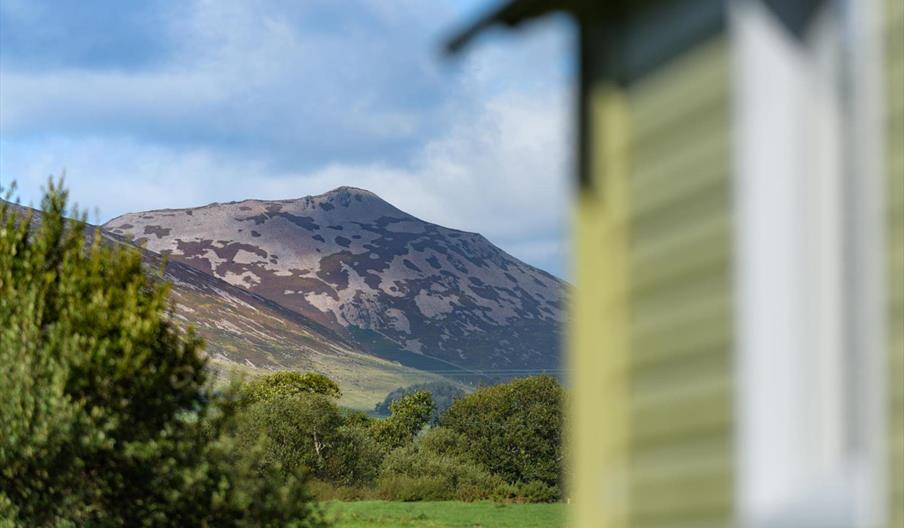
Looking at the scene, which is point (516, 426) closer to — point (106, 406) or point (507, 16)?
point (106, 406)

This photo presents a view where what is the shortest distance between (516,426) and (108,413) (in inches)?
2766

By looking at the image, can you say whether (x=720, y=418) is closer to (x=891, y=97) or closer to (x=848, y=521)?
(x=848, y=521)

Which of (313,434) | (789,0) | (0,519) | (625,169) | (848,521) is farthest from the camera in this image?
(313,434)

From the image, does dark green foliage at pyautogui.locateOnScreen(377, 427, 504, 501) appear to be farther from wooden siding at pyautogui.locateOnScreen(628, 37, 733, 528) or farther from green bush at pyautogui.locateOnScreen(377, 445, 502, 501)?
wooden siding at pyautogui.locateOnScreen(628, 37, 733, 528)

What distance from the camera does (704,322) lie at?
398cm

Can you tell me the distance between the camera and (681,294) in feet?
13.5

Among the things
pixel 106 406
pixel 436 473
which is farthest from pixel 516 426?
pixel 106 406

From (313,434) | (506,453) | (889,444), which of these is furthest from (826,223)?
(506,453)

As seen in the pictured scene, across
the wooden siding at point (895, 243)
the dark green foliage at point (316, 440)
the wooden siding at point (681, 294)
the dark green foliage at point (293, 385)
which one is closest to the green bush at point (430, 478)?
the dark green foliage at point (316, 440)

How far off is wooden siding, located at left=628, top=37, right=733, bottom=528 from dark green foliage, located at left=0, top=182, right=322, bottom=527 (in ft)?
56.9

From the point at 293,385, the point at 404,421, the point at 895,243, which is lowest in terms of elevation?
the point at 404,421

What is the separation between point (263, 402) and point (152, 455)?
5908 centimetres

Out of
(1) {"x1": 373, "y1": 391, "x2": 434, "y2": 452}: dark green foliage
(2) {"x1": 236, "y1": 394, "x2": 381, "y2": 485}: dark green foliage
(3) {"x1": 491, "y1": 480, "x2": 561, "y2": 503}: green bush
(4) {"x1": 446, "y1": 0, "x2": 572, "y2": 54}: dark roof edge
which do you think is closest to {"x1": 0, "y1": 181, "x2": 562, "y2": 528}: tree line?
(4) {"x1": 446, "y1": 0, "x2": 572, "y2": 54}: dark roof edge

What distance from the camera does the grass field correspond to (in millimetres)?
49194
